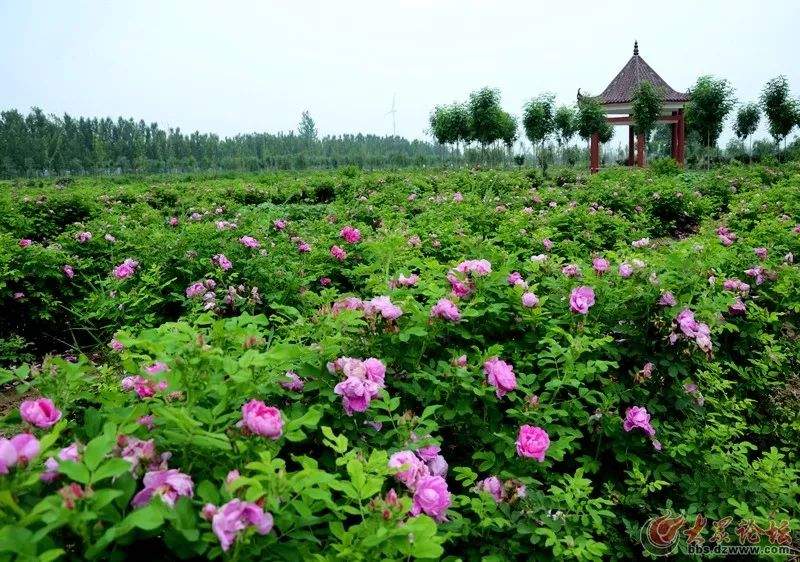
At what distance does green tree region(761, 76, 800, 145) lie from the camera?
29.7m

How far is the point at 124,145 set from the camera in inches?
3214

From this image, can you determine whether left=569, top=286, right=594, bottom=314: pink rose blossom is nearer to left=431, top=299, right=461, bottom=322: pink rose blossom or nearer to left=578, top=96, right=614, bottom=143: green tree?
left=431, top=299, right=461, bottom=322: pink rose blossom

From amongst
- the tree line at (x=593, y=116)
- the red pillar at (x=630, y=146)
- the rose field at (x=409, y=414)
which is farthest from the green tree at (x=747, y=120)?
the rose field at (x=409, y=414)

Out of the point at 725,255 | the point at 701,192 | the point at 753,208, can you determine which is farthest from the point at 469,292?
the point at 701,192

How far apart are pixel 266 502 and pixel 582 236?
509 cm

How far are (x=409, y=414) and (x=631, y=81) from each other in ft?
107

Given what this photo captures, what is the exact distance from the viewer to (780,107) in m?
30.0

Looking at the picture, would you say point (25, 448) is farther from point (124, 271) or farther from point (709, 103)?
point (709, 103)

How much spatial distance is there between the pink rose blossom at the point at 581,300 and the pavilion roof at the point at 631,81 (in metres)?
29.6

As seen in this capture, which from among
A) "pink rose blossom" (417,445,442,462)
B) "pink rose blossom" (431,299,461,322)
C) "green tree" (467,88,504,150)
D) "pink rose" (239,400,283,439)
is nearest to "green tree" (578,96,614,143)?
"green tree" (467,88,504,150)

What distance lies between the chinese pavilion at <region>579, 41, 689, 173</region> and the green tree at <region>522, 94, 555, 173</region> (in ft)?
9.91

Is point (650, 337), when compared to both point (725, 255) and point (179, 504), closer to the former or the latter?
point (725, 255)

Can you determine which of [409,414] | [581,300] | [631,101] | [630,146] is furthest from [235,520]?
[630,146]

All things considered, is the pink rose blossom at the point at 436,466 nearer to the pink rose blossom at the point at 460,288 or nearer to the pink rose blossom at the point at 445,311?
the pink rose blossom at the point at 445,311
